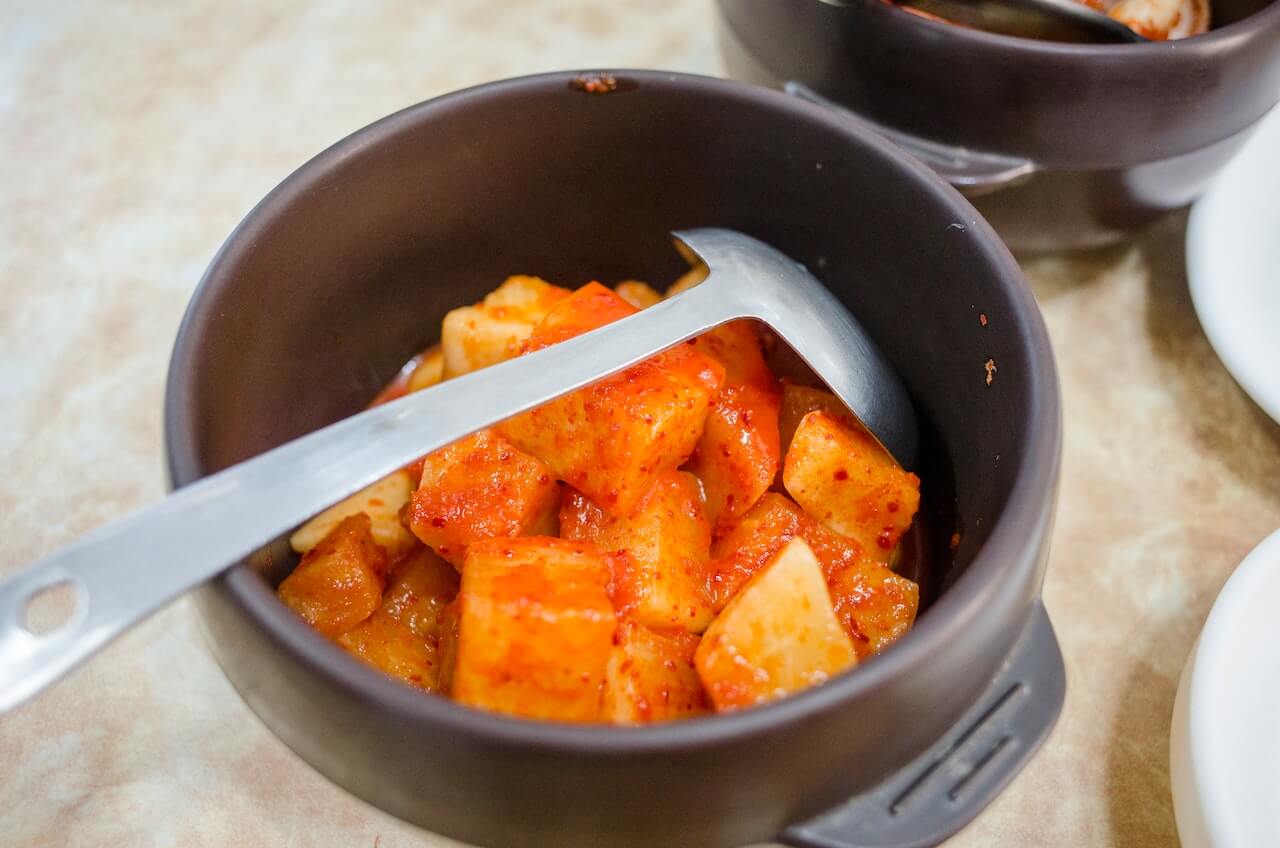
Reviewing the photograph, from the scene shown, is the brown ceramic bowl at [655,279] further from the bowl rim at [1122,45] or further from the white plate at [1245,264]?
the white plate at [1245,264]

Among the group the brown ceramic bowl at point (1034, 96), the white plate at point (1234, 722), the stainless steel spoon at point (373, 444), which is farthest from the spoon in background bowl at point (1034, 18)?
the white plate at point (1234, 722)

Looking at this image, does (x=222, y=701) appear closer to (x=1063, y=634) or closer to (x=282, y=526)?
(x=282, y=526)

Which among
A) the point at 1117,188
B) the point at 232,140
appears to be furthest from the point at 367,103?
the point at 1117,188

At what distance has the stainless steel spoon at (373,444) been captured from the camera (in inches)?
21.4

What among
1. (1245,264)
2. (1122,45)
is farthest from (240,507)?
(1245,264)

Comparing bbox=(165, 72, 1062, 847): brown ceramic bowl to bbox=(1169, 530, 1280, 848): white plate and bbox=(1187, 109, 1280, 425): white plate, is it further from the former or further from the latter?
bbox=(1187, 109, 1280, 425): white plate

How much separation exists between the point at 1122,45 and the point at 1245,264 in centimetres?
31

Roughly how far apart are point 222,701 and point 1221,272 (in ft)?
3.39

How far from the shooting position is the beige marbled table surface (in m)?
0.86

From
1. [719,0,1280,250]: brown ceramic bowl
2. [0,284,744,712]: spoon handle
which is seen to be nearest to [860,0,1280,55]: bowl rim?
[719,0,1280,250]: brown ceramic bowl

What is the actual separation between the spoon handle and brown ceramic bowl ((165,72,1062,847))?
33mm

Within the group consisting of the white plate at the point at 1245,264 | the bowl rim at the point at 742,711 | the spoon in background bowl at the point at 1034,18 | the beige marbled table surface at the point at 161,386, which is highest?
the spoon in background bowl at the point at 1034,18

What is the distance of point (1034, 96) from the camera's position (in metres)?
0.99

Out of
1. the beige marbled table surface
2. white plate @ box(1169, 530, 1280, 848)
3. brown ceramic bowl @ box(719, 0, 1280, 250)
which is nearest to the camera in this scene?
white plate @ box(1169, 530, 1280, 848)
